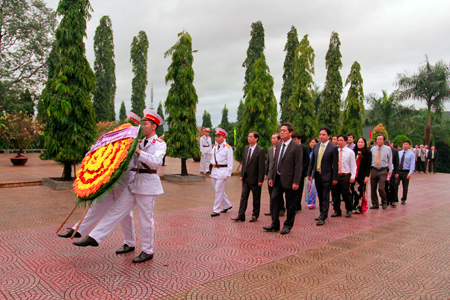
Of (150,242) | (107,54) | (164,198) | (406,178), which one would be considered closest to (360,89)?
(406,178)

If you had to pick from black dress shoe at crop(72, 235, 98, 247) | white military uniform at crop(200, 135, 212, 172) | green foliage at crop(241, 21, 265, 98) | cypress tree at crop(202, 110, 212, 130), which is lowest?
black dress shoe at crop(72, 235, 98, 247)

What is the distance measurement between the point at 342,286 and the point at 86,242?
299 cm

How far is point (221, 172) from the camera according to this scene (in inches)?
293

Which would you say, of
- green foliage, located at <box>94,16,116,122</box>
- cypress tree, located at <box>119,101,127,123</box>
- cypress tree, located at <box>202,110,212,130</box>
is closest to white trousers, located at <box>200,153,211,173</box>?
green foliage, located at <box>94,16,116,122</box>

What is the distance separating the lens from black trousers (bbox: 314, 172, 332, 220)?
22.9 feet

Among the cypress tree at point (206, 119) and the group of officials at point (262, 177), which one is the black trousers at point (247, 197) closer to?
the group of officials at point (262, 177)

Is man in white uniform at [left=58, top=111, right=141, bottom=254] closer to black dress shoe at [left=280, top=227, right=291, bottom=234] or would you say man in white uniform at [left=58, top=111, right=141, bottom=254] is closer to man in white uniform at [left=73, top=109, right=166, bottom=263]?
man in white uniform at [left=73, top=109, right=166, bottom=263]

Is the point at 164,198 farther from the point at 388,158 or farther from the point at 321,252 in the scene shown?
the point at 388,158

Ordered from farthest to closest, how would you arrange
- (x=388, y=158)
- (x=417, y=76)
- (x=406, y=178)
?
(x=417, y=76) → (x=406, y=178) → (x=388, y=158)

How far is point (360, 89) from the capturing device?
72.8 ft

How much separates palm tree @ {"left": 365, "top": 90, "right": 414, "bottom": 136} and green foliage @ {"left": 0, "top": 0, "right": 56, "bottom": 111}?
2881 centimetres

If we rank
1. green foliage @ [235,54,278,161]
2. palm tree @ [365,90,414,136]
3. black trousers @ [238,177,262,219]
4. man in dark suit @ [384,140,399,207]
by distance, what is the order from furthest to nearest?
1. palm tree @ [365,90,414,136]
2. green foliage @ [235,54,278,161]
3. man in dark suit @ [384,140,399,207]
4. black trousers @ [238,177,262,219]

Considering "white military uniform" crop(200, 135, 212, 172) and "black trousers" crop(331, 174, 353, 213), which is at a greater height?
"white military uniform" crop(200, 135, 212, 172)

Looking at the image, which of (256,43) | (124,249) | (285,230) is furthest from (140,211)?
(256,43)
